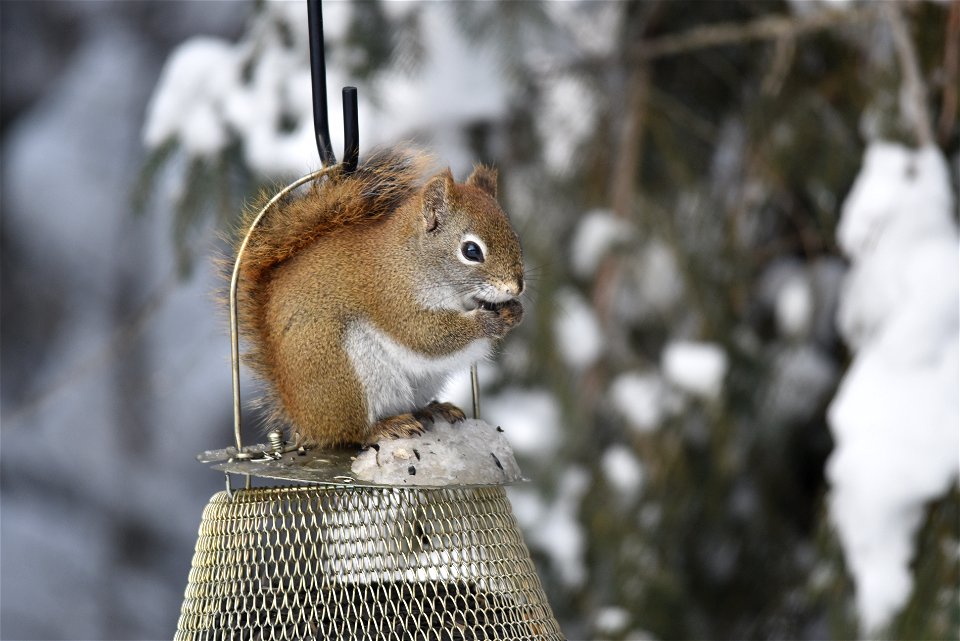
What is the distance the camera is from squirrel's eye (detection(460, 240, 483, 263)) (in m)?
1.20

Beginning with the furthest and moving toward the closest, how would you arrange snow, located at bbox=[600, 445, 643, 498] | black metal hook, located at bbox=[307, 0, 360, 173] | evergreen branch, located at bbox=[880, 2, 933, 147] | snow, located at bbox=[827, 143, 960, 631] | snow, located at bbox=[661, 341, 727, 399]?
snow, located at bbox=[600, 445, 643, 498] → snow, located at bbox=[661, 341, 727, 399] → evergreen branch, located at bbox=[880, 2, 933, 147] → snow, located at bbox=[827, 143, 960, 631] → black metal hook, located at bbox=[307, 0, 360, 173]

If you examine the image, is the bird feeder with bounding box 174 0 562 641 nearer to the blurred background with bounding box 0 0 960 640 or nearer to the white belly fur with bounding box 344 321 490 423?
the white belly fur with bounding box 344 321 490 423

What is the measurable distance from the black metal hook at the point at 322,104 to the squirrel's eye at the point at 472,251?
0.17m

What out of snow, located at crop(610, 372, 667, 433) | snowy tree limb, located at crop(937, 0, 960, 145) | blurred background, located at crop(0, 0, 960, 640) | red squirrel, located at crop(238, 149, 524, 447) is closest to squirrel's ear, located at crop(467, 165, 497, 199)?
red squirrel, located at crop(238, 149, 524, 447)

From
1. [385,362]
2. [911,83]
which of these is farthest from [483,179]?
[911,83]

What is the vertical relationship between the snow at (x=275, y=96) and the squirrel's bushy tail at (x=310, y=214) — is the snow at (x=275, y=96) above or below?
above

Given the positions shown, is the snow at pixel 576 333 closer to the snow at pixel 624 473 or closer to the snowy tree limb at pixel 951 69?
the snow at pixel 624 473

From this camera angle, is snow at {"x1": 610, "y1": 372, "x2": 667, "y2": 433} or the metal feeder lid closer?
the metal feeder lid

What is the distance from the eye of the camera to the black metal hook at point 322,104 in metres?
1.21

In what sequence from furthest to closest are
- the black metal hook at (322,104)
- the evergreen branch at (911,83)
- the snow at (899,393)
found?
1. the evergreen branch at (911,83)
2. the snow at (899,393)
3. the black metal hook at (322,104)

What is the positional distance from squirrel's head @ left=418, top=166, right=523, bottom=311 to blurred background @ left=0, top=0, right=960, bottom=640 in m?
0.64

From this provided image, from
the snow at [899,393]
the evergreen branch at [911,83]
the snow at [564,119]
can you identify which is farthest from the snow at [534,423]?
the evergreen branch at [911,83]

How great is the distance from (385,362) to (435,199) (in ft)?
0.58

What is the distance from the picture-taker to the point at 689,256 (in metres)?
2.28
